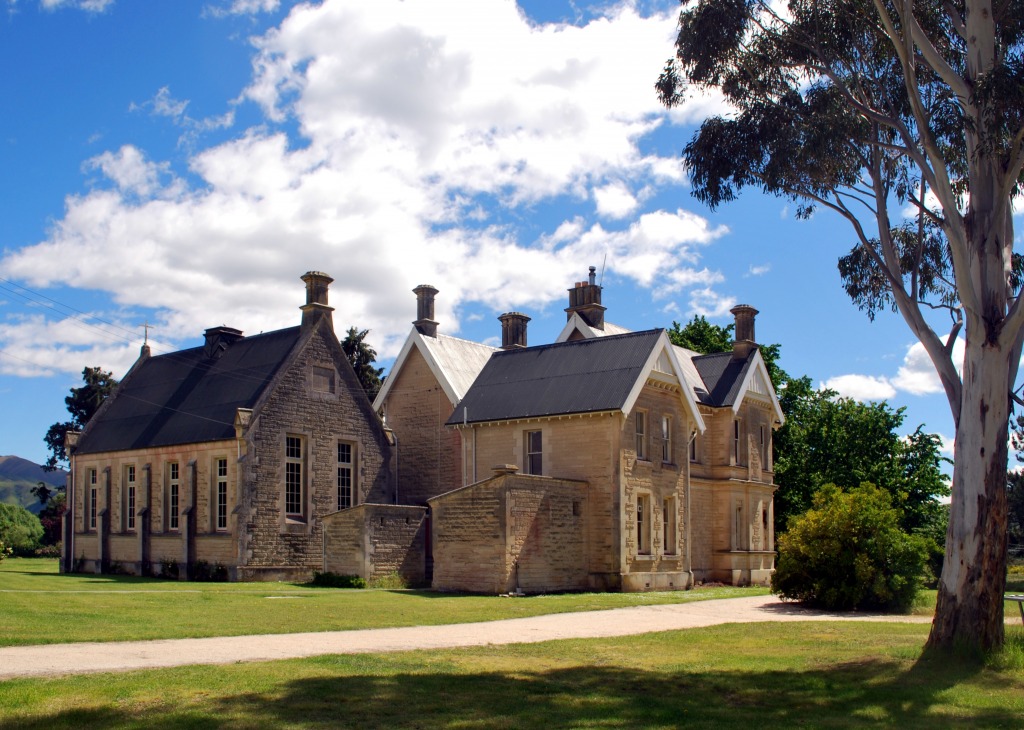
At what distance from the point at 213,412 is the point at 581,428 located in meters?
13.4

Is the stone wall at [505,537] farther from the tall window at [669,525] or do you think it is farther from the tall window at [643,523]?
the tall window at [669,525]

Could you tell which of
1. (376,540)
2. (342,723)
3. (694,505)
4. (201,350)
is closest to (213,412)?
(201,350)

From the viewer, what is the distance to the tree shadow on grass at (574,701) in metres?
9.57

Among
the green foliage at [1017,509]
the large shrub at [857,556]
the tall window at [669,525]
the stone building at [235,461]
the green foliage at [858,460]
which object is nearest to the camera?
the large shrub at [857,556]

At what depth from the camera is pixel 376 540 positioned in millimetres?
31094

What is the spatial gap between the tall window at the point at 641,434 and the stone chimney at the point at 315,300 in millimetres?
11989

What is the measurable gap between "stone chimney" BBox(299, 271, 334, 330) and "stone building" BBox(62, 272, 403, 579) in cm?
4

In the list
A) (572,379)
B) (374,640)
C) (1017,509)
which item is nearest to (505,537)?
→ (572,379)

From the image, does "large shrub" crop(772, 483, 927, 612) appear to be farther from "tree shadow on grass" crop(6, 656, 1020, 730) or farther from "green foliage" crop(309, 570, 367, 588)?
"green foliage" crop(309, 570, 367, 588)

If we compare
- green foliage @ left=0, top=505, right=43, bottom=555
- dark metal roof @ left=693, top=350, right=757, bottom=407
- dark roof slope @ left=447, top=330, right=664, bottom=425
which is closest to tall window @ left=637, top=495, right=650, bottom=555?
dark roof slope @ left=447, top=330, right=664, bottom=425

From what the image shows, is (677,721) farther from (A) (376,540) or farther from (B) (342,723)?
(A) (376,540)

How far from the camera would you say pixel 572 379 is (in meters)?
33.7

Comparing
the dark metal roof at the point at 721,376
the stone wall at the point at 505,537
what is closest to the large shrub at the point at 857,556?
the stone wall at the point at 505,537

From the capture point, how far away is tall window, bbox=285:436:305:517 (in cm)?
3488
